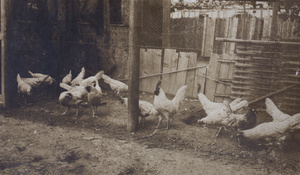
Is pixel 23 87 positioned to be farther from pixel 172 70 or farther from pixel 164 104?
pixel 172 70

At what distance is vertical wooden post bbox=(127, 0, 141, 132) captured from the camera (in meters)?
4.67

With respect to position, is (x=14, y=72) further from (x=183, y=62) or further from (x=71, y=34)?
(x=183, y=62)

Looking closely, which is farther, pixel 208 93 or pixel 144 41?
pixel 144 41

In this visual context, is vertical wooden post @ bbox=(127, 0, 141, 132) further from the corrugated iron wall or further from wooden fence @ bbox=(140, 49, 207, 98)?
wooden fence @ bbox=(140, 49, 207, 98)

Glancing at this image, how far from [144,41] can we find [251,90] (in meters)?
3.68

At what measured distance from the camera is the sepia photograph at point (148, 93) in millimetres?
4176

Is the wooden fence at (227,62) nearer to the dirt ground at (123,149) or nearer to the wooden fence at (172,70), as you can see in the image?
the wooden fence at (172,70)

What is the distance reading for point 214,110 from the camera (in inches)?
187

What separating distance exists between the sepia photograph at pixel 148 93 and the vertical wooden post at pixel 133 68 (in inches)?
0.8

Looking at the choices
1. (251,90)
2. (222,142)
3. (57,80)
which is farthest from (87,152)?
(57,80)

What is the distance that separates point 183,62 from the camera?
695 centimetres

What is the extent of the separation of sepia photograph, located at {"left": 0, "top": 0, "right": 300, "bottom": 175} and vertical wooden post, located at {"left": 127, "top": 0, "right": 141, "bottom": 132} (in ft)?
0.07

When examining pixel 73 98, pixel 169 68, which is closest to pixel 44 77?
pixel 73 98

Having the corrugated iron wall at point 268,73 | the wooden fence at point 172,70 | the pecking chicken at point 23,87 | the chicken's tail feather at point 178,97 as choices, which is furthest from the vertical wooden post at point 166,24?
the pecking chicken at point 23,87
